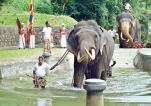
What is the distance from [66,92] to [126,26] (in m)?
13.3

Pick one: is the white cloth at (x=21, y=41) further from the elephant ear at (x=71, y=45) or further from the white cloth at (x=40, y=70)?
the elephant ear at (x=71, y=45)

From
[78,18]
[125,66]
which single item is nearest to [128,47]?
[125,66]

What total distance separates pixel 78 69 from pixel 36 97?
1.74 meters

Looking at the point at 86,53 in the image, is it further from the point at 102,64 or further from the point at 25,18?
the point at 25,18

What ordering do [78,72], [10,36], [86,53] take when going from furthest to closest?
[10,36]
[78,72]
[86,53]

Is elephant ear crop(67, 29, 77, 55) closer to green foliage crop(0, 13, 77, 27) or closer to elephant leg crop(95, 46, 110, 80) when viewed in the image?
elephant leg crop(95, 46, 110, 80)

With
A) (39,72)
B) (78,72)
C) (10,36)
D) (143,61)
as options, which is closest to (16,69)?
(39,72)

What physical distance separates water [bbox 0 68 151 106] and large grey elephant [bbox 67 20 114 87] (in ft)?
2.14

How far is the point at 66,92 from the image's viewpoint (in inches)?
547

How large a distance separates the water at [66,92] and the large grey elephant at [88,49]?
0.65 meters

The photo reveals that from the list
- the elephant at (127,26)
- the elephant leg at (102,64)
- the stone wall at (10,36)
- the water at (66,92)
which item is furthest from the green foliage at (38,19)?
the elephant leg at (102,64)

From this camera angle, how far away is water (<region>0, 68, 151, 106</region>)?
11906mm

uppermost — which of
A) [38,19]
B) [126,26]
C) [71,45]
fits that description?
[38,19]

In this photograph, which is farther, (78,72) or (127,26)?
(127,26)
